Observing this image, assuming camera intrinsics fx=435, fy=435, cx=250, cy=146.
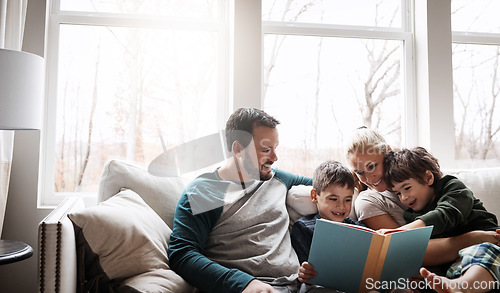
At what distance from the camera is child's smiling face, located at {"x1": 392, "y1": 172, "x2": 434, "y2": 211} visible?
5.27ft

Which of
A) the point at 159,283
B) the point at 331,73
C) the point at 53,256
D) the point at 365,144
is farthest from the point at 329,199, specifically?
the point at 331,73

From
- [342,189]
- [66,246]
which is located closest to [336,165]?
[342,189]

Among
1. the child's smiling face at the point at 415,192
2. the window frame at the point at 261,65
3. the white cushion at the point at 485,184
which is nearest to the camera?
the child's smiling face at the point at 415,192

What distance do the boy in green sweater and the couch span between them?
36cm

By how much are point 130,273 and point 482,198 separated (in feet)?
5.15

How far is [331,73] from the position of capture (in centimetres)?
265

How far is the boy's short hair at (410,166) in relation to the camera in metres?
1.60

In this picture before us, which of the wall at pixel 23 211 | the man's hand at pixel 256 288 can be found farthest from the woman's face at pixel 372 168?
the wall at pixel 23 211

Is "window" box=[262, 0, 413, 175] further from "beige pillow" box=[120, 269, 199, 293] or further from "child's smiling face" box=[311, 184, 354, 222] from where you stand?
"beige pillow" box=[120, 269, 199, 293]

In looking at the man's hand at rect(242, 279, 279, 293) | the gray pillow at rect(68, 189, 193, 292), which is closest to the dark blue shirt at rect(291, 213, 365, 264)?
the man's hand at rect(242, 279, 279, 293)

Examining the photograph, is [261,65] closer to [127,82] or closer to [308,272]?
[127,82]

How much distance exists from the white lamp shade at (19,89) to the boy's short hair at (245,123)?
80 cm

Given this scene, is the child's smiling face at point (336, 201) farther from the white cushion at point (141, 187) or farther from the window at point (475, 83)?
the window at point (475, 83)

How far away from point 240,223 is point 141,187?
459 millimetres
